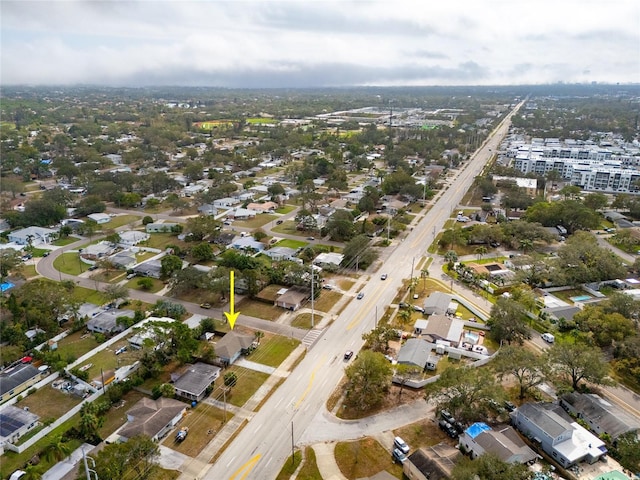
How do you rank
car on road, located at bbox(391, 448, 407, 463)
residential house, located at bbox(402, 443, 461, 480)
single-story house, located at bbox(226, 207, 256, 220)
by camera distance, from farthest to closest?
single-story house, located at bbox(226, 207, 256, 220)
car on road, located at bbox(391, 448, 407, 463)
residential house, located at bbox(402, 443, 461, 480)

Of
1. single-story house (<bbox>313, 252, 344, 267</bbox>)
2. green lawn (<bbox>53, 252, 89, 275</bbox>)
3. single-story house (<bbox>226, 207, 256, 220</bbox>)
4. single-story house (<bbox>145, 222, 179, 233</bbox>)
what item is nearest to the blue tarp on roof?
single-story house (<bbox>313, 252, 344, 267</bbox>)

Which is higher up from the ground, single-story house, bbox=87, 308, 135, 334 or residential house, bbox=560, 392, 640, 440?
residential house, bbox=560, 392, 640, 440

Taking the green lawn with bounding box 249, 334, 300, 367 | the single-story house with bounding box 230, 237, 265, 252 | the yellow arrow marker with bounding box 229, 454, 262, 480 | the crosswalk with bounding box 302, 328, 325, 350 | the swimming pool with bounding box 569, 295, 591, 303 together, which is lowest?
the yellow arrow marker with bounding box 229, 454, 262, 480

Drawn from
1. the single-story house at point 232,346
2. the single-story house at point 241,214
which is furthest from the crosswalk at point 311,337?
the single-story house at point 241,214

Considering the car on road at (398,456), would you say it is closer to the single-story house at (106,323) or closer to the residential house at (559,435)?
the residential house at (559,435)

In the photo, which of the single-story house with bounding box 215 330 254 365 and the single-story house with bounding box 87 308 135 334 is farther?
the single-story house with bounding box 87 308 135 334

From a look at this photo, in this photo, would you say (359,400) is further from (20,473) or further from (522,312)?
(20,473)

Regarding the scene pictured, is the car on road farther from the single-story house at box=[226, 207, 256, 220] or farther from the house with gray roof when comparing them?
the single-story house at box=[226, 207, 256, 220]

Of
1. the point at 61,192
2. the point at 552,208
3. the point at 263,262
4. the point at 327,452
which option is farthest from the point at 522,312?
the point at 61,192

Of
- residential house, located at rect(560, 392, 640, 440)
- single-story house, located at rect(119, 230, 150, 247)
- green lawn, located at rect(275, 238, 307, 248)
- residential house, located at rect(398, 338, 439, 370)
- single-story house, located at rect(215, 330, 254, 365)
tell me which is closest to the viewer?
residential house, located at rect(560, 392, 640, 440)
